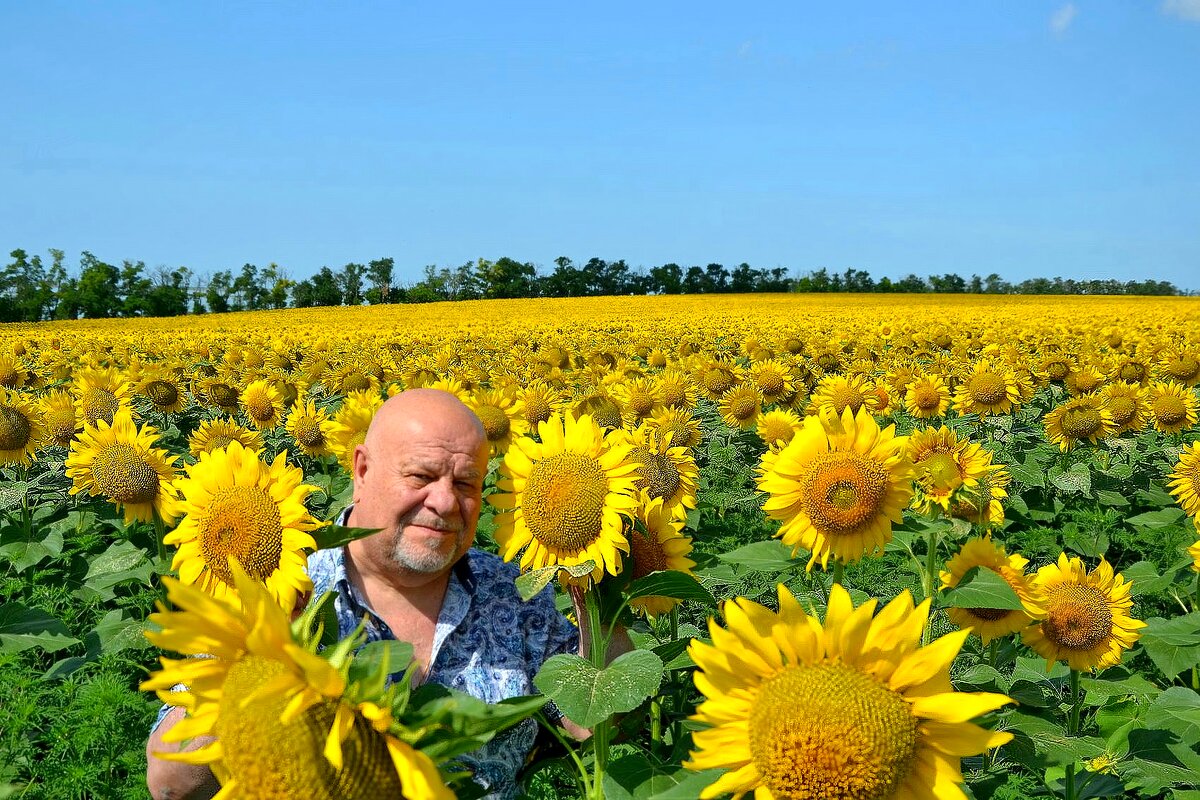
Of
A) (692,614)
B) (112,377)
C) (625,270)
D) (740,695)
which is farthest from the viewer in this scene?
(625,270)

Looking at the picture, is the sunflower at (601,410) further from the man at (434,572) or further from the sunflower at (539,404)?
the man at (434,572)

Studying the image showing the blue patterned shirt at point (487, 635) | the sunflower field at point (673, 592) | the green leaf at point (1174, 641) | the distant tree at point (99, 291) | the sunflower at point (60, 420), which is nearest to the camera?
the sunflower field at point (673, 592)

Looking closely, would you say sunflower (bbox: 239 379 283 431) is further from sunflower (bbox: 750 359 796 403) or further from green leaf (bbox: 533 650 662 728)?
green leaf (bbox: 533 650 662 728)

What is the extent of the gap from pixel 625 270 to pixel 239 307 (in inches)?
1162

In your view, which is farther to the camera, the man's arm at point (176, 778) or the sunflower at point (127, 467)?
the sunflower at point (127, 467)

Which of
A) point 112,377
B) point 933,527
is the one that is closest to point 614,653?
point 933,527

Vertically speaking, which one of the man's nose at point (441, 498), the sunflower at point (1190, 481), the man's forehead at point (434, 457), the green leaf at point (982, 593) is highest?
the man's forehead at point (434, 457)

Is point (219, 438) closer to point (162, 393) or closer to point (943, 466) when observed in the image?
point (162, 393)

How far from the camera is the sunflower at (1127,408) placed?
20.8 ft

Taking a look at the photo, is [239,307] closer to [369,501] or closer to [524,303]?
[524,303]

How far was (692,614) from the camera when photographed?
455cm

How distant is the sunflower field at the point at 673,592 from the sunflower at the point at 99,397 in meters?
0.03

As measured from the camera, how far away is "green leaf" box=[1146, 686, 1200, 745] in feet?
8.45

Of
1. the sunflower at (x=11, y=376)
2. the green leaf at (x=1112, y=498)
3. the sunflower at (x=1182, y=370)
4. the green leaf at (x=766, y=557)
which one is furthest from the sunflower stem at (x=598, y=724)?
the sunflower at (x=1182, y=370)
